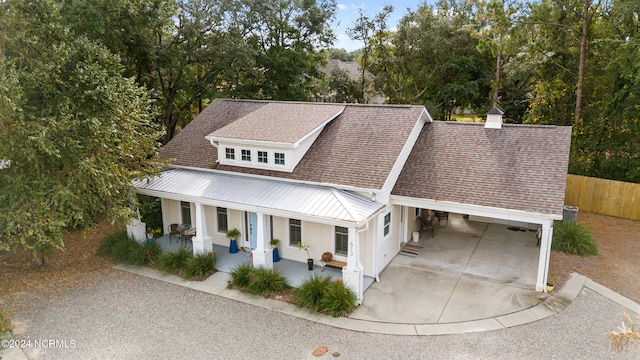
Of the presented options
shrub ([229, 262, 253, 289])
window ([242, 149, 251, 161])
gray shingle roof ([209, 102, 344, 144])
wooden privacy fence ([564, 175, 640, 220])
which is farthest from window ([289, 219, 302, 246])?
wooden privacy fence ([564, 175, 640, 220])

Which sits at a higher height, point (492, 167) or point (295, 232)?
point (492, 167)

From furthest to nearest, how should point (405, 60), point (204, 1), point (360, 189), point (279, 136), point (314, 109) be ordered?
point (405, 60) → point (204, 1) → point (314, 109) → point (279, 136) → point (360, 189)

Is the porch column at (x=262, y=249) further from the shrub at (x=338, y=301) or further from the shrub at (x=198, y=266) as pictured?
the shrub at (x=338, y=301)

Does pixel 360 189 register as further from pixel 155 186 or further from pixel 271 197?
pixel 155 186

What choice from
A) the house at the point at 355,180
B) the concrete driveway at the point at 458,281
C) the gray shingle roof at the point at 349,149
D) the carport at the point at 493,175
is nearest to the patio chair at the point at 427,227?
the concrete driveway at the point at 458,281

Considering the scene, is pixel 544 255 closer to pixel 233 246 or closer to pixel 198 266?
pixel 233 246

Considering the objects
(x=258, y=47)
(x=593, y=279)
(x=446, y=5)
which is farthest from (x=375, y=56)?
(x=593, y=279)

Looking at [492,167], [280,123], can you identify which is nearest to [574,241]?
[492,167]
